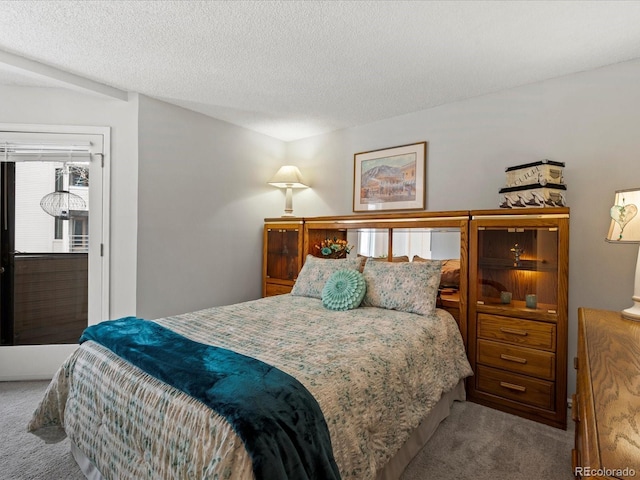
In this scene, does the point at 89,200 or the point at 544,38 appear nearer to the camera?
the point at 544,38

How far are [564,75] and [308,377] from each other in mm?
2853

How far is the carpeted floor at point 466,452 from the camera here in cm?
176

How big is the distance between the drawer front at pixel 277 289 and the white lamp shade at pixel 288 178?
119 cm

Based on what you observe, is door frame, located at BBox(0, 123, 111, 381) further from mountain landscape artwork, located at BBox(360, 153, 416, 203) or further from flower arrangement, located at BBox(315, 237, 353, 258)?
mountain landscape artwork, located at BBox(360, 153, 416, 203)

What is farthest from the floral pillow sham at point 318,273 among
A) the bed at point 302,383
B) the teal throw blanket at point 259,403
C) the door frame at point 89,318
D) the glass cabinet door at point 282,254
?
the door frame at point 89,318

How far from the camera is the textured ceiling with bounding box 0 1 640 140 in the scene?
182 cm

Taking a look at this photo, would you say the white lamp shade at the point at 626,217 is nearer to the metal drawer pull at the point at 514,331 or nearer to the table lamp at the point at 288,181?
the metal drawer pull at the point at 514,331

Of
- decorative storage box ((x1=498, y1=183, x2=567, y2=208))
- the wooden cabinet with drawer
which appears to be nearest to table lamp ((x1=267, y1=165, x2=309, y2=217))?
the wooden cabinet with drawer

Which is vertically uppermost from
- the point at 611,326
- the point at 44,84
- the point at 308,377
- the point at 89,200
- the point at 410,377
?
the point at 44,84

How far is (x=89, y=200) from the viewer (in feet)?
9.83

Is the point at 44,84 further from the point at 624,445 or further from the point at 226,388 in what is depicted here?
the point at 624,445

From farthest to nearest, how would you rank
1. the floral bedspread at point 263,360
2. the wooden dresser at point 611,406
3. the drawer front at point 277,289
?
the drawer front at point 277,289, the floral bedspread at point 263,360, the wooden dresser at point 611,406

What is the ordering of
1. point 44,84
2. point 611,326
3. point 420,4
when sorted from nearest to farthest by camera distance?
point 611,326 → point 420,4 → point 44,84

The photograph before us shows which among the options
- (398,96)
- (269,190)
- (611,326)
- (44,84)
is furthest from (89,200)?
(611,326)
